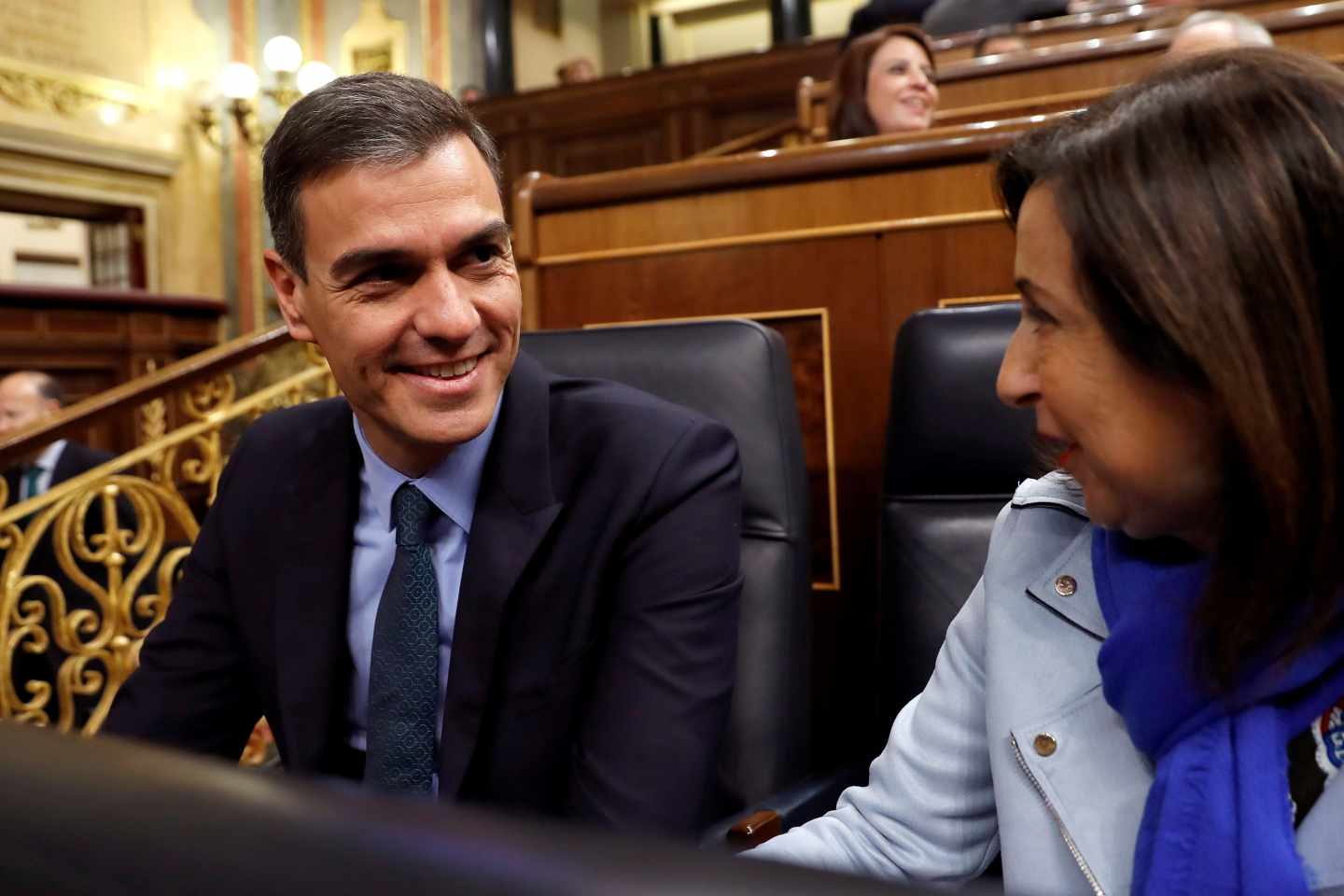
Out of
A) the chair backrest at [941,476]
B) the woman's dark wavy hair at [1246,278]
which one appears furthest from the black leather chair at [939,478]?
the woman's dark wavy hair at [1246,278]

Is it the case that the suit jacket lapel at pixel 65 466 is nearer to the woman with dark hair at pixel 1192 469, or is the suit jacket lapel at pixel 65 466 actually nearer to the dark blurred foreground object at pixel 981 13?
the woman with dark hair at pixel 1192 469

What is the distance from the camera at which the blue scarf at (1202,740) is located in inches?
22.3

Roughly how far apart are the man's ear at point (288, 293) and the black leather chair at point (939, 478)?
61 cm

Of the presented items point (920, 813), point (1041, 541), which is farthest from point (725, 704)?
point (1041, 541)

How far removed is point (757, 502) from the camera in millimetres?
1186

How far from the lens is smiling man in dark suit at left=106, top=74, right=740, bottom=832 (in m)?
1.00

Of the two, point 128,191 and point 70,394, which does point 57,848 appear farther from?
point 128,191

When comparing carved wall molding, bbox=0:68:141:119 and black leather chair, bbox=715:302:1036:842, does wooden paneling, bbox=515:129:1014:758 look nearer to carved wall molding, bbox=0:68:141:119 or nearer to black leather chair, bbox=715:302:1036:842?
black leather chair, bbox=715:302:1036:842

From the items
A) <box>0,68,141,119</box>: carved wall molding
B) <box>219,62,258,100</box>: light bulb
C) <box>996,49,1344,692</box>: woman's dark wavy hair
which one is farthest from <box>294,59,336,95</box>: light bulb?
<box>996,49,1344,692</box>: woman's dark wavy hair

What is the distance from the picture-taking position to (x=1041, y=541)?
0.75 m

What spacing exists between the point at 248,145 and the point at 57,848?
7.40 meters

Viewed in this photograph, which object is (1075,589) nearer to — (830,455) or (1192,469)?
(1192,469)

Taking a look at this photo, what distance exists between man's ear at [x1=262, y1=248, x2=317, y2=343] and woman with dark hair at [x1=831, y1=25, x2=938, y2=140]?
6.34 feet

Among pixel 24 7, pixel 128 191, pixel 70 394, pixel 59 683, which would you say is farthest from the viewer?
pixel 128 191
